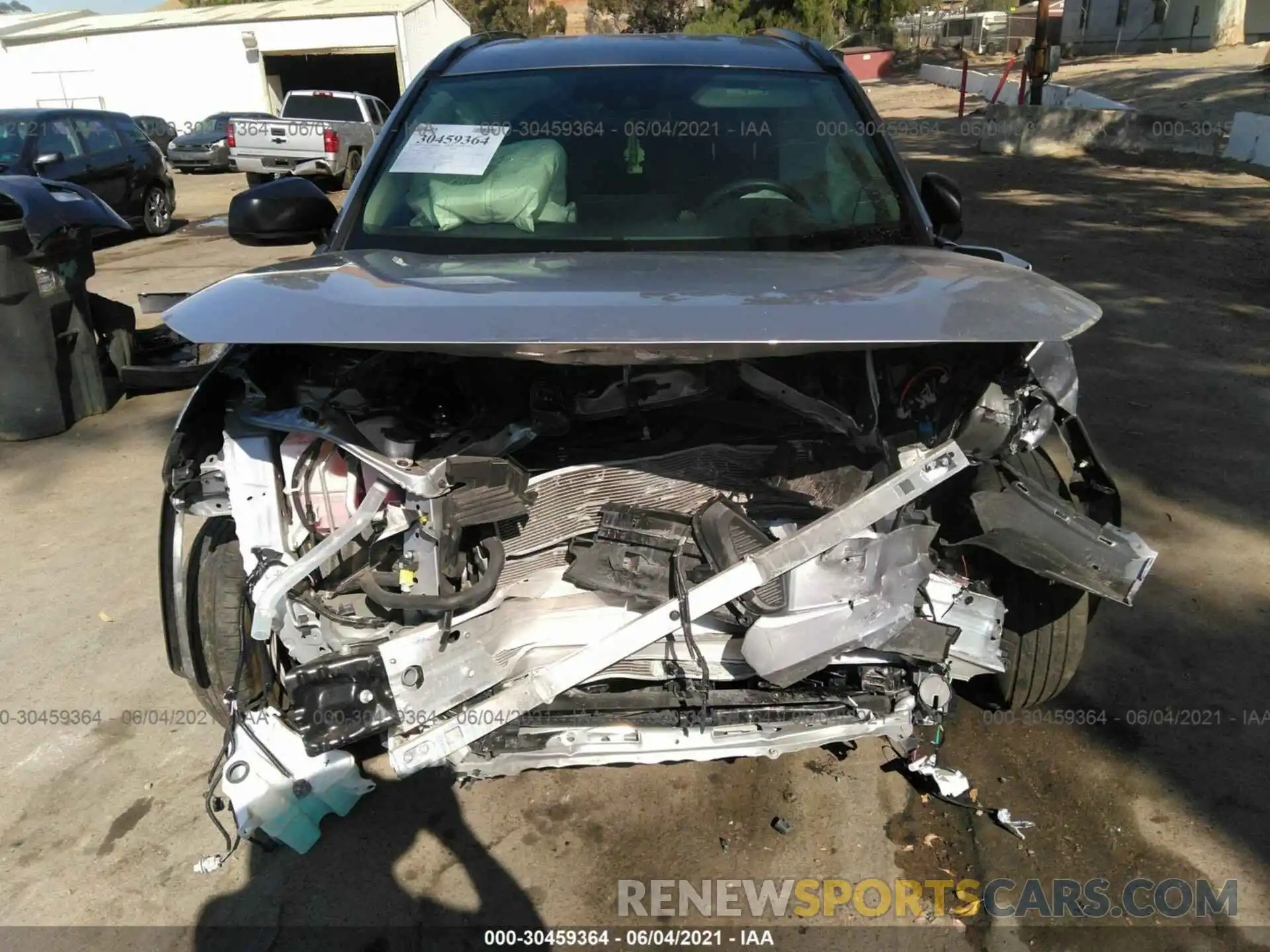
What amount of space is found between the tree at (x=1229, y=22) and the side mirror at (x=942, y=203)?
31.9 metres

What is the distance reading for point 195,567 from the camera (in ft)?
8.48

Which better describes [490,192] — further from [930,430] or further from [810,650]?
[810,650]

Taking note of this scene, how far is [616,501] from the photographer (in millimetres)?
2465

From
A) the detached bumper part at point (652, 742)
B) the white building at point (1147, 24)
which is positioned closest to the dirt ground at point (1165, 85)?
the white building at point (1147, 24)

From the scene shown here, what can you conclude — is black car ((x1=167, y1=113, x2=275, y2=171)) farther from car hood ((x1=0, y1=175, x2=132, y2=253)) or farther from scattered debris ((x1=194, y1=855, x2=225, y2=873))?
scattered debris ((x1=194, y1=855, x2=225, y2=873))

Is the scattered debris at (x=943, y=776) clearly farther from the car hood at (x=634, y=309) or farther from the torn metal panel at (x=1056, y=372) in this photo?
the car hood at (x=634, y=309)

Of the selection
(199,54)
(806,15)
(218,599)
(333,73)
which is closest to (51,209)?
(218,599)

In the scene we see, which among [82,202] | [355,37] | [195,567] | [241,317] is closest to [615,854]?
[195,567]

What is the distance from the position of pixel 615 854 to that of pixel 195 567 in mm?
1397

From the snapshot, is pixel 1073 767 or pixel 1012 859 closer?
pixel 1012 859

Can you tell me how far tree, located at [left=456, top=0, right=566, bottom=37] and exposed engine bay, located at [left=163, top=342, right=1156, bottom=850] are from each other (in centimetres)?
4678

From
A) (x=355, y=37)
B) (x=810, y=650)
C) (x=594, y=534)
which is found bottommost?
(x=810, y=650)

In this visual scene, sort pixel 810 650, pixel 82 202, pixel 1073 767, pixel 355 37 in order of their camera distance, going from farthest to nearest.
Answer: pixel 355 37, pixel 82 202, pixel 1073 767, pixel 810 650

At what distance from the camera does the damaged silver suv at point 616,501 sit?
2.02 m
